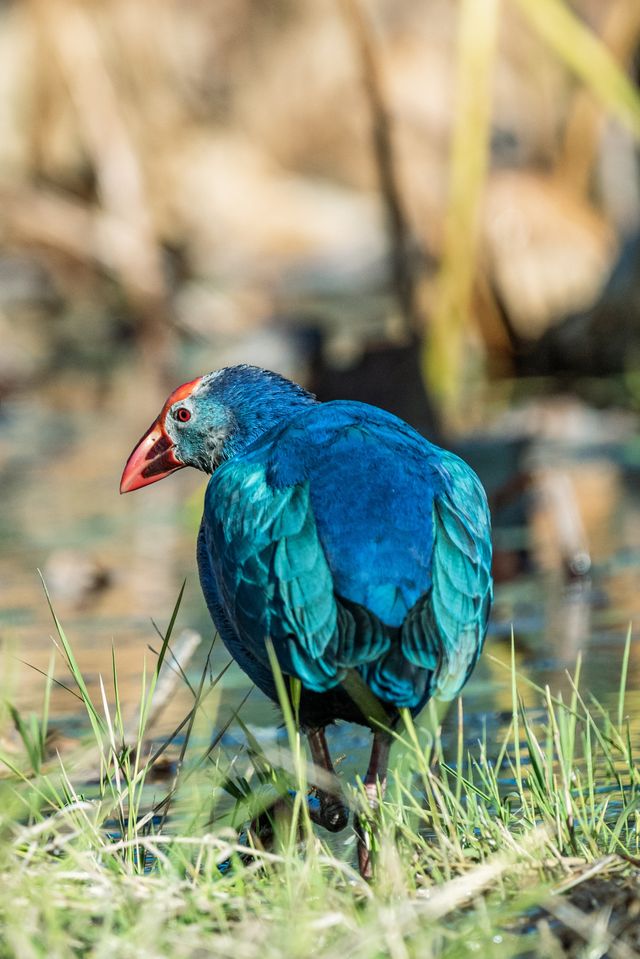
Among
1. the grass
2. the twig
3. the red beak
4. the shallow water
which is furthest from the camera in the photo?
Result: the twig

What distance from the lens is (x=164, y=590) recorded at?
5.44 m

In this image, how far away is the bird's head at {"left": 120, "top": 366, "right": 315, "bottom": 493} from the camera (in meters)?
2.94

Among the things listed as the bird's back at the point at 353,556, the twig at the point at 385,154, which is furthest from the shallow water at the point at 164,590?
the twig at the point at 385,154

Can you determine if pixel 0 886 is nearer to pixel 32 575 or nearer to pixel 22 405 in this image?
pixel 32 575

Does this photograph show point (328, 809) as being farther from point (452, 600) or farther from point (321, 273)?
point (321, 273)

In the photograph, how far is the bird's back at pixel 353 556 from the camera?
2352 millimetres

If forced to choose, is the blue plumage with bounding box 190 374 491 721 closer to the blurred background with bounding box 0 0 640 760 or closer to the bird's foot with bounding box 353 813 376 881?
the bird's foot with bounding box 353 813 376 881

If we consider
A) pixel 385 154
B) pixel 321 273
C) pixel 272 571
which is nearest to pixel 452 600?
pixel 272 571

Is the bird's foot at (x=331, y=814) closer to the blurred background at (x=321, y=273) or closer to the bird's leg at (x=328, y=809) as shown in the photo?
the bird's leg at (x=328, y=809)

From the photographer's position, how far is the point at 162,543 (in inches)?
254

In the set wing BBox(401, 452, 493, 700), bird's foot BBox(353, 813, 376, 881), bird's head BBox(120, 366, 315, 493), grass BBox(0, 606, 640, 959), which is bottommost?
bird's foot BBox(353, 813, 376, 881)

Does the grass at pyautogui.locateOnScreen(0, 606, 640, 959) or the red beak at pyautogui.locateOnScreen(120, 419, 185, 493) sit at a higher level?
the red beak at pyautogui.locateOnScreen(120, 419, 185, 493)

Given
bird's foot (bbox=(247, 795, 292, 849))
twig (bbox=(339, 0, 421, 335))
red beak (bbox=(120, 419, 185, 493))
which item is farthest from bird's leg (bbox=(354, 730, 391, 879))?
twig (bbox=(339, 0, 421, 335))

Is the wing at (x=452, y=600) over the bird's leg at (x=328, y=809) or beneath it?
over
